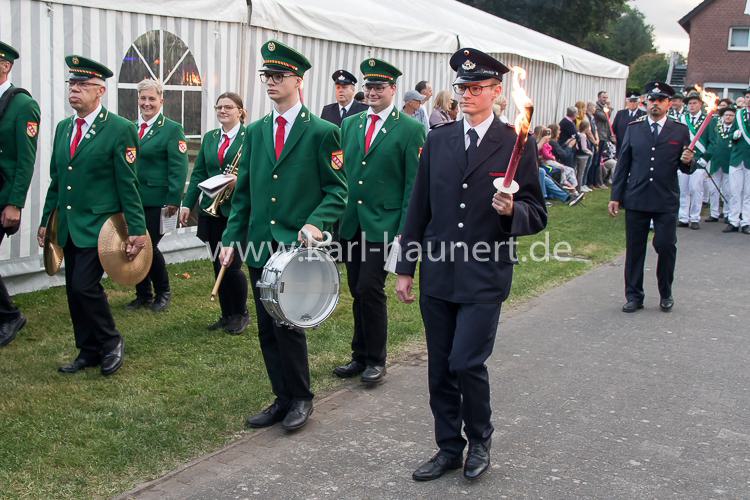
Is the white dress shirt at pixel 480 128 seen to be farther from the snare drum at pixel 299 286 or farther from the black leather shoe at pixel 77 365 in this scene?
the black leather shoe at pixel 77 365

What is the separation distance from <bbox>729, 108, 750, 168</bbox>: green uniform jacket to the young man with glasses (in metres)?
11.2

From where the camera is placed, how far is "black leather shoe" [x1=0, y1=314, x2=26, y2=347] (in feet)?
22.1

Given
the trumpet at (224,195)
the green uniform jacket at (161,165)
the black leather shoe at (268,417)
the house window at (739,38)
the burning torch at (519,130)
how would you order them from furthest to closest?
the house window at (739,38)
the green uniform jacket at (161,165)
the trumpet at (224,195)
the black leather shoe at (268,417)
the burning torch at (519,130)

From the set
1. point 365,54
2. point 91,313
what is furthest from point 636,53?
point 91,313

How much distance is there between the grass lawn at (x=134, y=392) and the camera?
14.9 ft

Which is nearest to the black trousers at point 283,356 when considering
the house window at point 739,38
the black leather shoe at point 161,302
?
the black leather shoe at point 161,302

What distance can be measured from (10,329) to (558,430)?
4.23 m

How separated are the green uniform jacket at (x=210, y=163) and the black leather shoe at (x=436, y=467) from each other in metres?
3.27

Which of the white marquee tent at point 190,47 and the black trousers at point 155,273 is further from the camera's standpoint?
the white marquee tent at point 190,47

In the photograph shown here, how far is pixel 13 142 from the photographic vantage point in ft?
21.3

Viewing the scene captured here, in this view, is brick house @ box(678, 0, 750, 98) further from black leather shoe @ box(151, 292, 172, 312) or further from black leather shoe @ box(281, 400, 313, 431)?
black leather shoe @ box(281, 400, 313, 431)

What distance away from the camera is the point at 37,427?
16.5ft

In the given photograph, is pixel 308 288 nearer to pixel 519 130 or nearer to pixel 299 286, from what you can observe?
pixel 299 286

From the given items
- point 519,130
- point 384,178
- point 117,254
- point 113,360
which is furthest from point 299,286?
point 113,360
